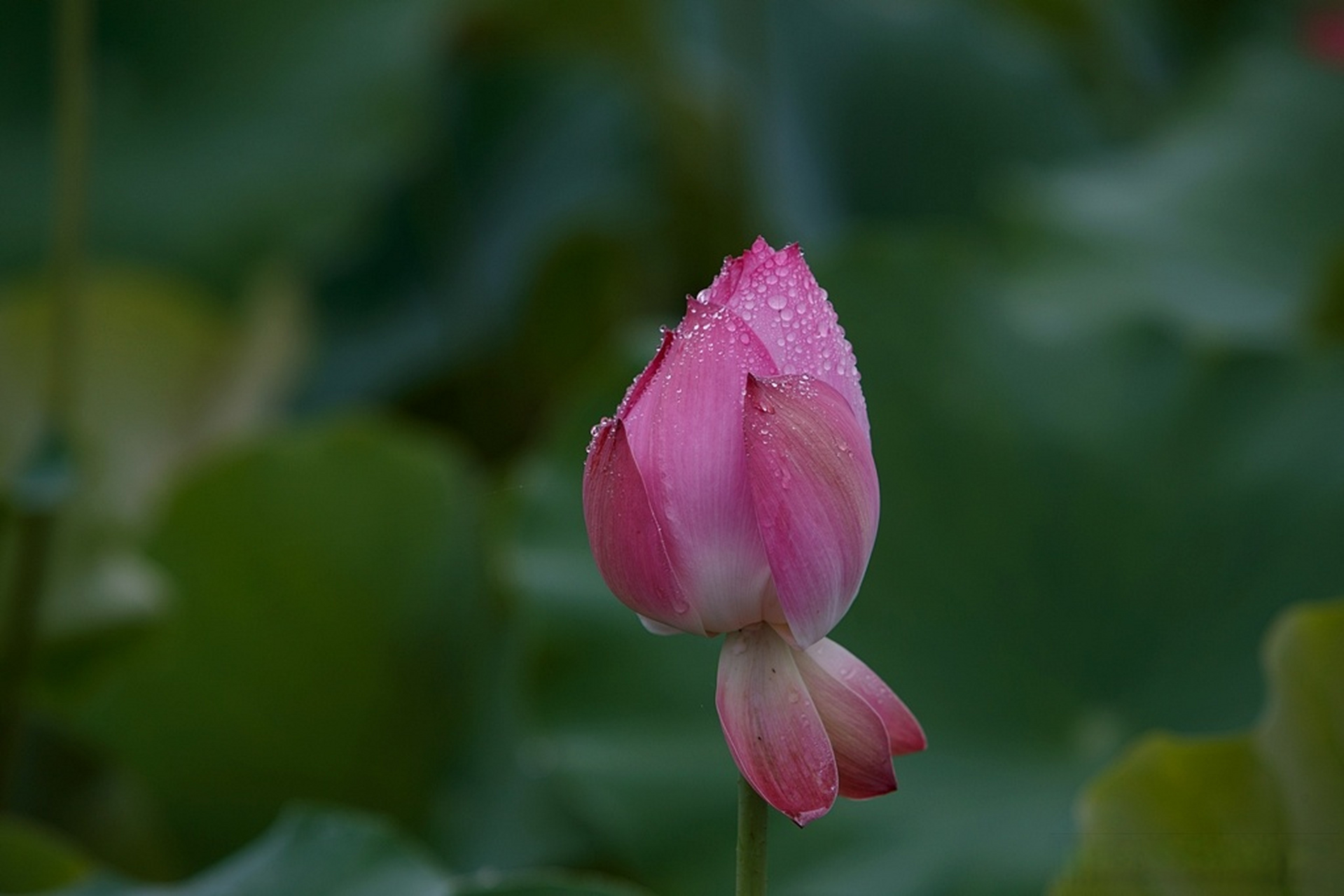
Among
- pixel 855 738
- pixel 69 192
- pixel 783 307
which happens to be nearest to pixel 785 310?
pixel 783 307

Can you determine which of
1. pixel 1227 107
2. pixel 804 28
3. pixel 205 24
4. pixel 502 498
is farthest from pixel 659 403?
pixel 804 28

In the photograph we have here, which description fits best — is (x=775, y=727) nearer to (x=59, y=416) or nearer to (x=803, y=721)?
(x=803, y=721)

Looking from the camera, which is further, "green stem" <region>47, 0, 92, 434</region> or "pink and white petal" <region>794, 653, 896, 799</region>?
"green stem" <region>47, 0, 92, 434</region>

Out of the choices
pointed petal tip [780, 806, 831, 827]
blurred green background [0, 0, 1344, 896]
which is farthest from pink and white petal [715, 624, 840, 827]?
blurred green background [0, 0, 1344, 896]

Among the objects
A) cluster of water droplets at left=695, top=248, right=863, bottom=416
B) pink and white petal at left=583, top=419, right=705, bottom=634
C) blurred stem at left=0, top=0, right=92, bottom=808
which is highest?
blurred stem at left=0, top=0, right=92, bottom=808

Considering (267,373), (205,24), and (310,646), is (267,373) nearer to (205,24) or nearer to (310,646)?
(310,646)

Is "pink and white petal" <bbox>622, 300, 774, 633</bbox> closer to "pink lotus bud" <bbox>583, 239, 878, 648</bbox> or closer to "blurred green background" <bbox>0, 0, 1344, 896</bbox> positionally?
"pink lotus bud" <bbox>583, 239, 878, 648</bbox>
